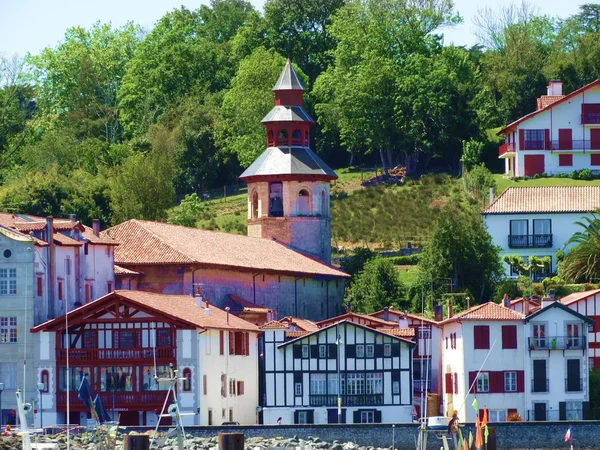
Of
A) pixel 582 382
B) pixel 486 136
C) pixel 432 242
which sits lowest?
pixel 582 382

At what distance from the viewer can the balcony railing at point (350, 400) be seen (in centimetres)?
8144

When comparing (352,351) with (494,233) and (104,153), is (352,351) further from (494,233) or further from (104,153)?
(104,153)

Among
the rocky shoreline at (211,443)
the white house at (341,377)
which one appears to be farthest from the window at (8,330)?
the white house at (341,377)

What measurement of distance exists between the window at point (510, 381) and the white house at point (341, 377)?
3.98 meters

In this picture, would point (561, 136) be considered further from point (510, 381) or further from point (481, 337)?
point (510, 381)

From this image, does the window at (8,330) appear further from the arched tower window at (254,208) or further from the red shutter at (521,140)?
the red shutter at (521,140)

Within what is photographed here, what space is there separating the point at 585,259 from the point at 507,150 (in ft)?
84.5

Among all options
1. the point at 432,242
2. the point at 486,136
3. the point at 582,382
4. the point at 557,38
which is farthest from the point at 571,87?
the point at 582,382

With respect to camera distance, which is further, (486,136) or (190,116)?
(190,116)

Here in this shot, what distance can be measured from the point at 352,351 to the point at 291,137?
27.3 metres

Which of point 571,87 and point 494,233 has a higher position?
point 571,87

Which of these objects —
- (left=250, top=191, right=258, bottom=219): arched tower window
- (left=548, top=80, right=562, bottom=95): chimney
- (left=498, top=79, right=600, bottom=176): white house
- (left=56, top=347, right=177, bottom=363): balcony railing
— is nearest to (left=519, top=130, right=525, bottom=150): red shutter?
(left=498, top=79, right=600, bottom=176): white house

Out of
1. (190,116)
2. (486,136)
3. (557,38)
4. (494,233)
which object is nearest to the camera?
(494,233)

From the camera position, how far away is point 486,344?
8131 centimetres
